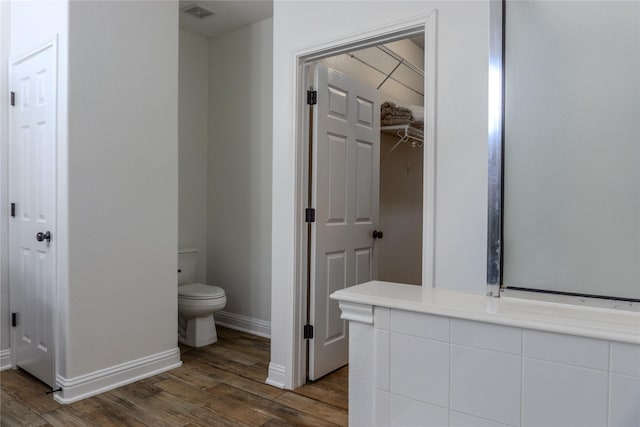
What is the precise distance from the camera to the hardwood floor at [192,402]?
217 centimetres

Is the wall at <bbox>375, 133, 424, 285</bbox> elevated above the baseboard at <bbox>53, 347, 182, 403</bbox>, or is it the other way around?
the wall at <bbox>375, 133, 424, 285</bbox>

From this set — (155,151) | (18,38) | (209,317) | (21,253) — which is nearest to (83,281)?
(21,253)

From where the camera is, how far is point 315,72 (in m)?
2.60

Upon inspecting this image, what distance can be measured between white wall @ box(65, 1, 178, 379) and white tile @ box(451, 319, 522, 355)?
218 cm

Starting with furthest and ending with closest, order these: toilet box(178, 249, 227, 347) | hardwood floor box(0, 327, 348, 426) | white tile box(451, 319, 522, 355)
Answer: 1. toilet box(178, 249, 227, 347)
2. hardwood floor box(0, 327, 348, 426)
3. white tile box(451, 319, 522, 355)

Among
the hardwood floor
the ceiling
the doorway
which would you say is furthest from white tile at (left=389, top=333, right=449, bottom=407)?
the ceiling

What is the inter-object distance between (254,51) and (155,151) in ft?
4.84

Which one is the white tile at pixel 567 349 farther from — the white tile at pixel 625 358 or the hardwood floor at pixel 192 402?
the hardwood floor at pixel 192 402

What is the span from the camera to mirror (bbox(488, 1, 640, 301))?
1194 mm

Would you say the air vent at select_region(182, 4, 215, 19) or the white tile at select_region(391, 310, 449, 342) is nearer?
the white tile at select_region(391, 310, 449, 342)

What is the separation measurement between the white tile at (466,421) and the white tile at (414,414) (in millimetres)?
14

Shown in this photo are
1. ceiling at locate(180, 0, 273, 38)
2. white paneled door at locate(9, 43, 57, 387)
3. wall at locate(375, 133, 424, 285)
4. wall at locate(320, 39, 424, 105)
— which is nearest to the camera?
white paneled door at locate(9, 43, 57, 387)

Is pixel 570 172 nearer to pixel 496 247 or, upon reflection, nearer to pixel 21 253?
pixel 496 247

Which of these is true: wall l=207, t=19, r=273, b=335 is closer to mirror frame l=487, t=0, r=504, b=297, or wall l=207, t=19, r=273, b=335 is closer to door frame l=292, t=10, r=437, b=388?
door frame l=292, t=10, r=437, b=388
